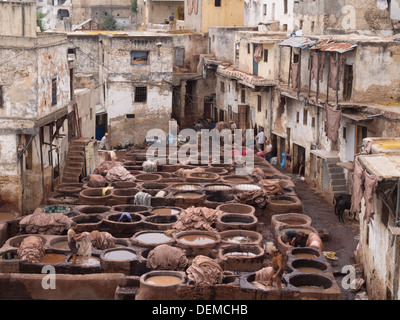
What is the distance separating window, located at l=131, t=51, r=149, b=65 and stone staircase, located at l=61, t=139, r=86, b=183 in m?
9.93

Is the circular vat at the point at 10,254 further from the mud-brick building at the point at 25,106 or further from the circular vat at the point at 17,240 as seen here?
the mud-brick building at the point at 25,106

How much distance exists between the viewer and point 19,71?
23141 millimetres

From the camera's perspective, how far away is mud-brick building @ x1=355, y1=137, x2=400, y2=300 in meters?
14.9

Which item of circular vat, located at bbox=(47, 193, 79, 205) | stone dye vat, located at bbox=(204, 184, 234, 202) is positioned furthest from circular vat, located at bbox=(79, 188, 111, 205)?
stone dye vat, located at bbox=(204, 184, 234, 202)

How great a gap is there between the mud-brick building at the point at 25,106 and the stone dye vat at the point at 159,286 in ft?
26.2

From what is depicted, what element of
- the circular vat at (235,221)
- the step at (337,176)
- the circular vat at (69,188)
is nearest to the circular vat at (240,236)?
the circular vat at (235,221)

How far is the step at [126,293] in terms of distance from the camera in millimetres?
17219

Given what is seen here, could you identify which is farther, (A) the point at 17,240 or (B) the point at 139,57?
(B) the point at 139,57

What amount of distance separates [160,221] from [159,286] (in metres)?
5.87

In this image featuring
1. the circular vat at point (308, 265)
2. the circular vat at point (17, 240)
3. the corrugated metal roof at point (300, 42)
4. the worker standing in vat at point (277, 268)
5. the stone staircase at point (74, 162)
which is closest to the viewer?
the worker standing in vat at point (277, 268)

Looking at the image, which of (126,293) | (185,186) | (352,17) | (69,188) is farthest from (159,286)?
(352,17)

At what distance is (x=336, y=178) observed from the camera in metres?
26.5

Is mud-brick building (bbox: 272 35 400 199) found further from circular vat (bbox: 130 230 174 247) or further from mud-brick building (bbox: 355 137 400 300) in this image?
circular vat (bbox: 130 230 174 247)

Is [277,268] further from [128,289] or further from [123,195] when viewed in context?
Answer: [123,195]
